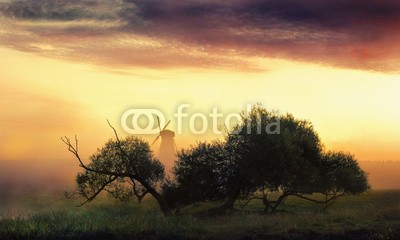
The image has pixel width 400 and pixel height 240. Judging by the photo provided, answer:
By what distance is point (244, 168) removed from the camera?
5034cm

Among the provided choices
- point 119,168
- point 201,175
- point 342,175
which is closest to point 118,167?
point 119,168

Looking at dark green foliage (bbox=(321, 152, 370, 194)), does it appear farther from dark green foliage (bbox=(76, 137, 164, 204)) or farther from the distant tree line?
dark green foliage (bbox=(76, 137, 164, 204))

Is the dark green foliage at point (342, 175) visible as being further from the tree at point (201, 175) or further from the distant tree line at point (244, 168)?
the tree at point (201, 175)

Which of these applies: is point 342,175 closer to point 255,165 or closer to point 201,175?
point 255,165

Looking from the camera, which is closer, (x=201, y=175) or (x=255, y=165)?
(x=255, y=165)

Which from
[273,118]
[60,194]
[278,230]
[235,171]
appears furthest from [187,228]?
[60,194]

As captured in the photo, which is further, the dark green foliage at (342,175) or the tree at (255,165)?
the dark green foliage at (342,175)

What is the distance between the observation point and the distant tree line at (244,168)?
4994 centimetres

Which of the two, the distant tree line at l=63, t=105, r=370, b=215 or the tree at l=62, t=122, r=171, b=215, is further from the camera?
the tree at l=62, t=122, r=171, b=215

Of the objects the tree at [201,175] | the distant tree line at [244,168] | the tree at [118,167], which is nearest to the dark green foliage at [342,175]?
the distant tree line at [244,168]

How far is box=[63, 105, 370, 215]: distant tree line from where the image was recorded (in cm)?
4994

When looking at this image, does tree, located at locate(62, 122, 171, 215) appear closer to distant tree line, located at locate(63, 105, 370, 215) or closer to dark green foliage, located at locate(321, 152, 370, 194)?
distant tree line, located at locate(63, 105, 370, 215)

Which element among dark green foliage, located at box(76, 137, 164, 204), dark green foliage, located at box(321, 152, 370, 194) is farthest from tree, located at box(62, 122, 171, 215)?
dark green foliage, located at box(321, 152, 370, 194)

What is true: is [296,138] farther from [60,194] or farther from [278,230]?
[60,194]
